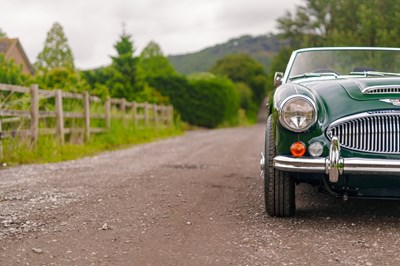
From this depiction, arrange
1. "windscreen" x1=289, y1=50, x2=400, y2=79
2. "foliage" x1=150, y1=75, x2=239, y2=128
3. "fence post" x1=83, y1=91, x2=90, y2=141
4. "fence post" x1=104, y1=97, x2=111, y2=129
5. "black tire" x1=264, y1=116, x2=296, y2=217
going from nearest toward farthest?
1. "black tire" x1=264, y1=116, x2=296, y2=217
2. "windscreen" x1=289, y1=50, x2=400, y2=79
3. "fence post" x1=83, y1=91, x2=90, y2=141
4. "fence post" x1=104, y1=97, x2=111, y2=129
5. "foliage" x1=150, y1=75, x2=239, y2=128

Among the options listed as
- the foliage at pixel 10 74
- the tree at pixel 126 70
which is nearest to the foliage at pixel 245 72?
the tree at pixel 126 70

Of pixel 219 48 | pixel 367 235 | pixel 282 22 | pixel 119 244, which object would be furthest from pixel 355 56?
pixel 219 48

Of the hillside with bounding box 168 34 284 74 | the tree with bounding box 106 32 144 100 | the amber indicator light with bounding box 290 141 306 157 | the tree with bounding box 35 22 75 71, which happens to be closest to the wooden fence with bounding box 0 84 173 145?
the amber indicator light with bounding box 290 141 306 157

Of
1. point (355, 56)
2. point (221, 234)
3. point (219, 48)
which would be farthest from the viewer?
point (219, 48)

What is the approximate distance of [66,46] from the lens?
130ft

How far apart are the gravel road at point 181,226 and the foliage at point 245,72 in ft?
209

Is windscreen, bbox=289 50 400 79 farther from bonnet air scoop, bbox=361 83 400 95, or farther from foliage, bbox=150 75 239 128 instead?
foliage, bbox=150 75 239 128

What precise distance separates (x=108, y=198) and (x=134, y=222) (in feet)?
3.37

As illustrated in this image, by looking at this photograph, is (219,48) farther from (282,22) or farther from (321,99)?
(321,99)

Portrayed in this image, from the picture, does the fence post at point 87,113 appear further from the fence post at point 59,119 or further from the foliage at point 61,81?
the fence post at point 59,119

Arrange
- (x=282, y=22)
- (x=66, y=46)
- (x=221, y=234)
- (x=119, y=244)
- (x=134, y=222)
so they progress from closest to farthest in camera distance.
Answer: (x=119, y=244) → (x=221, y=234) → (x=134, y=222) → (x=282, y=22) → (x=66, y=46)

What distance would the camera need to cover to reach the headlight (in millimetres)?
3285

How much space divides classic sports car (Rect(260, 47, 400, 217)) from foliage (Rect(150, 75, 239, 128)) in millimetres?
27950

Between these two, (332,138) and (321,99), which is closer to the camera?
A: (332,138)
